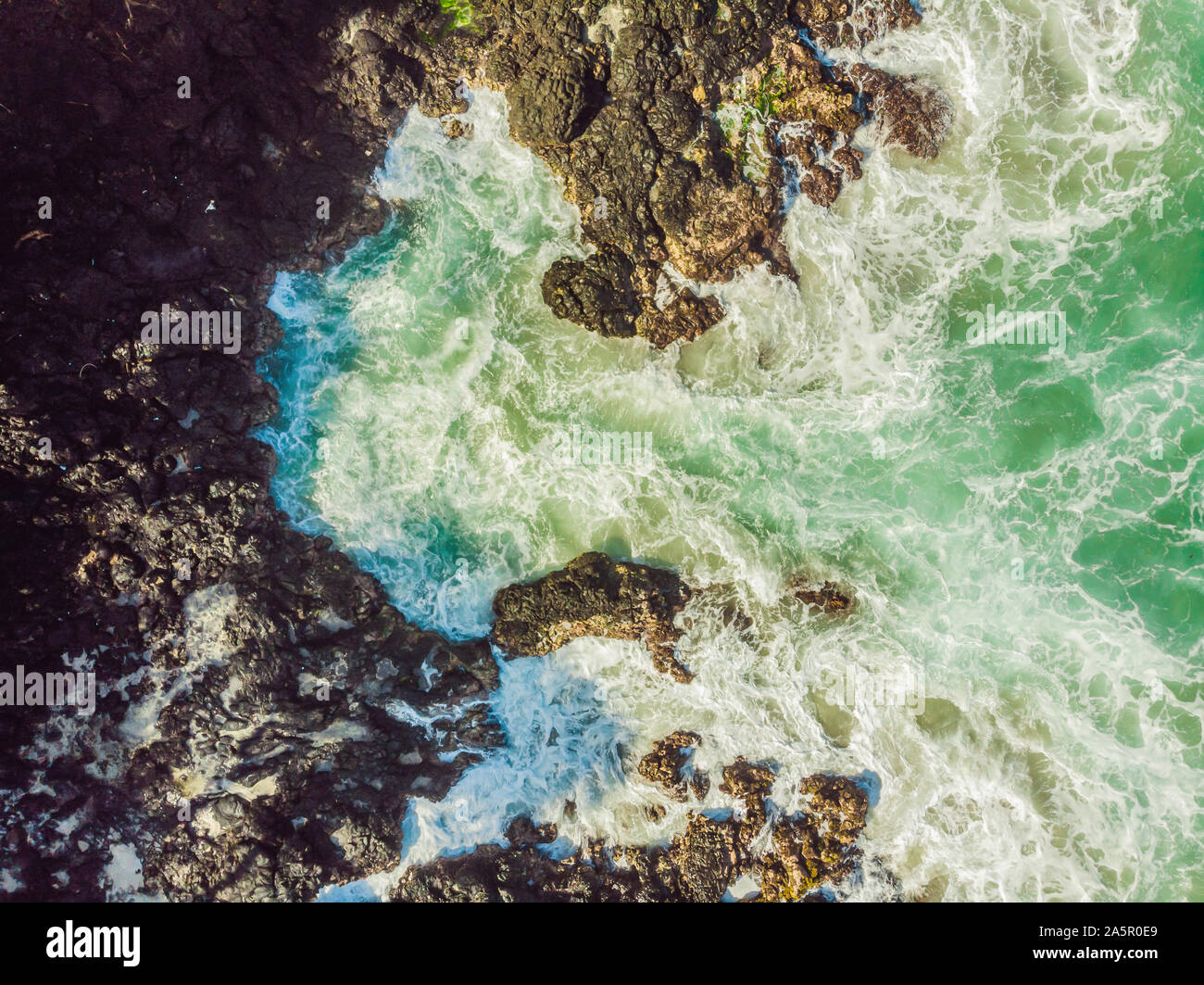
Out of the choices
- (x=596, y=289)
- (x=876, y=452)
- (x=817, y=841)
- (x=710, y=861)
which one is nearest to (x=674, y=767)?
(x=710, y=861)

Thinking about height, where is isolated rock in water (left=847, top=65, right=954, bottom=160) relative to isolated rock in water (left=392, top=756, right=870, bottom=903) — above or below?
above

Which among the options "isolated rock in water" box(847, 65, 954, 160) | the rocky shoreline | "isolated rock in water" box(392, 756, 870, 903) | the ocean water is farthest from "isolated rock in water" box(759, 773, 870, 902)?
"isolated rock in water" box(847, 65, 954, 160)

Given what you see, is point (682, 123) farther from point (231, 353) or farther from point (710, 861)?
point (710, 861)

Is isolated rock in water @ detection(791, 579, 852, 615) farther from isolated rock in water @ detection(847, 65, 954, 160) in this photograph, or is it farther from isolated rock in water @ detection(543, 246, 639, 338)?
isolated rock in water @ detection(847, 65, 954, 160)
